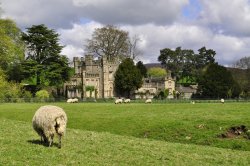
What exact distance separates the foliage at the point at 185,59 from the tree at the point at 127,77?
42.1 meters

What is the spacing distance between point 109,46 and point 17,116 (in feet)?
266

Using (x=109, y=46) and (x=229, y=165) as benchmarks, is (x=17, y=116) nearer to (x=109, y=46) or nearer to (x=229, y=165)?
(x=229, y=165)

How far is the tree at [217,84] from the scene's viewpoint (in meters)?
119

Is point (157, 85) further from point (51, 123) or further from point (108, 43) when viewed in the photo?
point (51, 123)

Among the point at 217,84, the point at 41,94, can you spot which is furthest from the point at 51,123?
the point at 217,84

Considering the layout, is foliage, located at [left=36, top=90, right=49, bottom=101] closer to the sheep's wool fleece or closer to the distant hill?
the distant hill

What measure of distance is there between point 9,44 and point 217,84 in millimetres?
59735

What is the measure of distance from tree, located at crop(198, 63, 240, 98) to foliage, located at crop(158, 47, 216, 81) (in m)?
43.0

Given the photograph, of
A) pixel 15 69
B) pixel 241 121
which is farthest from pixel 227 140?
pixel 15 69

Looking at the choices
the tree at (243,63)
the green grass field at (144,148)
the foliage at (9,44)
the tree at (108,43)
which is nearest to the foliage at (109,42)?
the tree at (108,43)

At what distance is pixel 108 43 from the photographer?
12600 centimetres

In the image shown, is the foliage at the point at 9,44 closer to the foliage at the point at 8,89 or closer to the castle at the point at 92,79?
the foliage at the point at 8,89

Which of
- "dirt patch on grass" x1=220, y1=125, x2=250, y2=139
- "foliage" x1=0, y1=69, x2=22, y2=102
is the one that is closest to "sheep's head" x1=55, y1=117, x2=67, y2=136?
"dirt patch on grass" x1=220, y1=125, x2=250, y2=139

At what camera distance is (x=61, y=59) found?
109 meters
